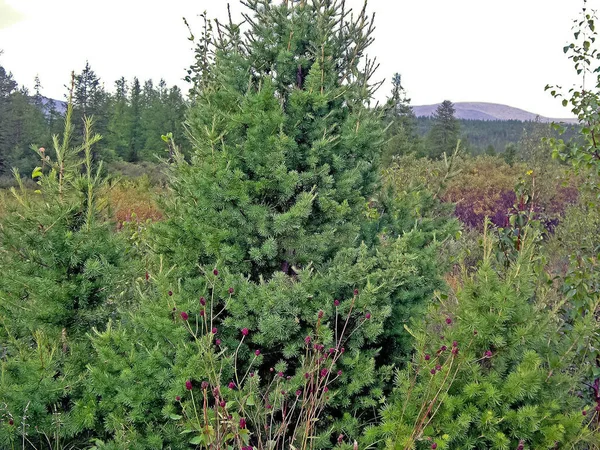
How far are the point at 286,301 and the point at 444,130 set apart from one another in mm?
38723

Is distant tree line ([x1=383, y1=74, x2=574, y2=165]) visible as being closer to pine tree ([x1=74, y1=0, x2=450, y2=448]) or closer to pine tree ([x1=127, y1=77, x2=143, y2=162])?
pine tree ([x1=74, y1=0, x2=450, y2=448])

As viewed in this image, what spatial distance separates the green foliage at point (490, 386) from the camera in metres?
2.39

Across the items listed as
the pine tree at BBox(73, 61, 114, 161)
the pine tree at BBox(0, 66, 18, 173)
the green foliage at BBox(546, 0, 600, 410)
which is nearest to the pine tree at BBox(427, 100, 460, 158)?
the pine tree at BBox(73, 61, 114, 161)

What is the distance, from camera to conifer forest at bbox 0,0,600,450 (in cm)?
251

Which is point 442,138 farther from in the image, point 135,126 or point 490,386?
point 490,386

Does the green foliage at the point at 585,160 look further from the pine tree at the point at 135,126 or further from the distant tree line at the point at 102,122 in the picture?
the pine tree at the point at 135,126

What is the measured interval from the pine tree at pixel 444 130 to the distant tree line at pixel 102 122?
67.2 ft

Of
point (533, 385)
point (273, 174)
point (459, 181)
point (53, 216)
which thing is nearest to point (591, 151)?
point (533, 385)

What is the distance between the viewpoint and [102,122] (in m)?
38.9

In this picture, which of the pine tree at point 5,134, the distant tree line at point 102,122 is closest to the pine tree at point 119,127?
the distant tree line at point 102,122

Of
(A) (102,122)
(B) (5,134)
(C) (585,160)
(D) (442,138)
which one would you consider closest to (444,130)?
(D) (442,138)

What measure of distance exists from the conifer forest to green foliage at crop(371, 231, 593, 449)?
12mm

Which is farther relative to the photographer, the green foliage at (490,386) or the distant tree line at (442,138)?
the distant tree line at (442,138)

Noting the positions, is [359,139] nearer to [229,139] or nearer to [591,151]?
[229,139]
